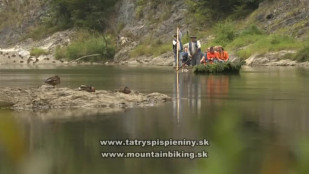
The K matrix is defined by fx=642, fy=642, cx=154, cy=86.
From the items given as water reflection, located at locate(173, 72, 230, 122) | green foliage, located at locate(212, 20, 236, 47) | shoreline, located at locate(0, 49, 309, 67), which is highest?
green foliage, located at locate(212, 20, 236, 47)

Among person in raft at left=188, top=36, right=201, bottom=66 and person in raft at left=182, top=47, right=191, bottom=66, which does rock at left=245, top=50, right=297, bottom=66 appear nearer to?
person in raft at left=182, top=47, right=191, bottom=66

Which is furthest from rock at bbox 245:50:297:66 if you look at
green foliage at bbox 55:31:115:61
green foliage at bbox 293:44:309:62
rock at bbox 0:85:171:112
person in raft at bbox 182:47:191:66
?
rock at bbox 0:85:171:112

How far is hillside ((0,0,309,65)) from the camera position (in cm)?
6141

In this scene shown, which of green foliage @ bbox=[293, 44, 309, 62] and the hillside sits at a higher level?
the hillside

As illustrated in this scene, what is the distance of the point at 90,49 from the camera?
81.8 meters

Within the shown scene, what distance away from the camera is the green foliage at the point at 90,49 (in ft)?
262

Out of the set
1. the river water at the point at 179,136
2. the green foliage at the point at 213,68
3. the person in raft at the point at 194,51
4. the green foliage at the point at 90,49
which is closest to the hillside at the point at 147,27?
the green foliage at the point at 90,49

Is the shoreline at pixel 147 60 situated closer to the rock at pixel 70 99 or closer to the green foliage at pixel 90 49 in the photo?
the green foliage at pixel 90 49

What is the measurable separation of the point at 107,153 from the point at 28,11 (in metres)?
100.0

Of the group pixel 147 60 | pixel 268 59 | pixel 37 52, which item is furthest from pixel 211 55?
pixel 37 52

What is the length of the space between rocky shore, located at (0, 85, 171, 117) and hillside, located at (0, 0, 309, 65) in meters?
35.7

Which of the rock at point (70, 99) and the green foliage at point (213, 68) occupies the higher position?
the rock at point (70, 99)

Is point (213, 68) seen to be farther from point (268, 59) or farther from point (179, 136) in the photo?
point (179, 136)

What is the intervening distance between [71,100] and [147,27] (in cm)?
6608
